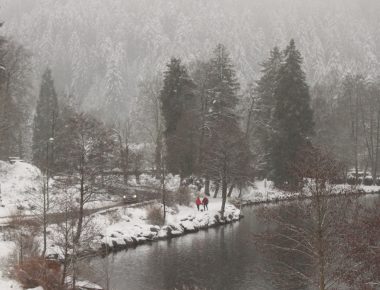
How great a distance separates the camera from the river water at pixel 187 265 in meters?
22.5

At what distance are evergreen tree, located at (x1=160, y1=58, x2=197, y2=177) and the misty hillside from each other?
8048cm

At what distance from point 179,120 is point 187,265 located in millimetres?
24261

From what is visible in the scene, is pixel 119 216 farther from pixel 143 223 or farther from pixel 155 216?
pixel 155 216

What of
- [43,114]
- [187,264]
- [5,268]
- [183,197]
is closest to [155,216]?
[183,197]

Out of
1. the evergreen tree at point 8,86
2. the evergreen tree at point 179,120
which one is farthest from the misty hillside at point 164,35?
the evergreen tree at point 8,86

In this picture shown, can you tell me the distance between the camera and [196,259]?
2711 centimetres

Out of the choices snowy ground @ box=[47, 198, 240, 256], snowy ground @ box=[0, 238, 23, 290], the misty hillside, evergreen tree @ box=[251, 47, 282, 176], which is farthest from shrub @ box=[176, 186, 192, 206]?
the misty hillside

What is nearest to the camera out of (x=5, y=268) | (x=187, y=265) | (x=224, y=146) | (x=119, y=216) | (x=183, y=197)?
(x=5, y=268)

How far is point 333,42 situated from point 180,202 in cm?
13818

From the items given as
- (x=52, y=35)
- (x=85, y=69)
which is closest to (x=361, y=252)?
(x=85, y=69)

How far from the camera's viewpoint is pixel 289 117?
165 feet

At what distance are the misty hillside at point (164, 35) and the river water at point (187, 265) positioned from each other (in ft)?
332

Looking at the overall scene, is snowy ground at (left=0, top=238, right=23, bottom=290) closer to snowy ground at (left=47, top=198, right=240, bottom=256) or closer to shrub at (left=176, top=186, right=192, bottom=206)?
snowy ground at (left=47, top=198, right=240, bottom=256)

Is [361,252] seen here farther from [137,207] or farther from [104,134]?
[137,207]
